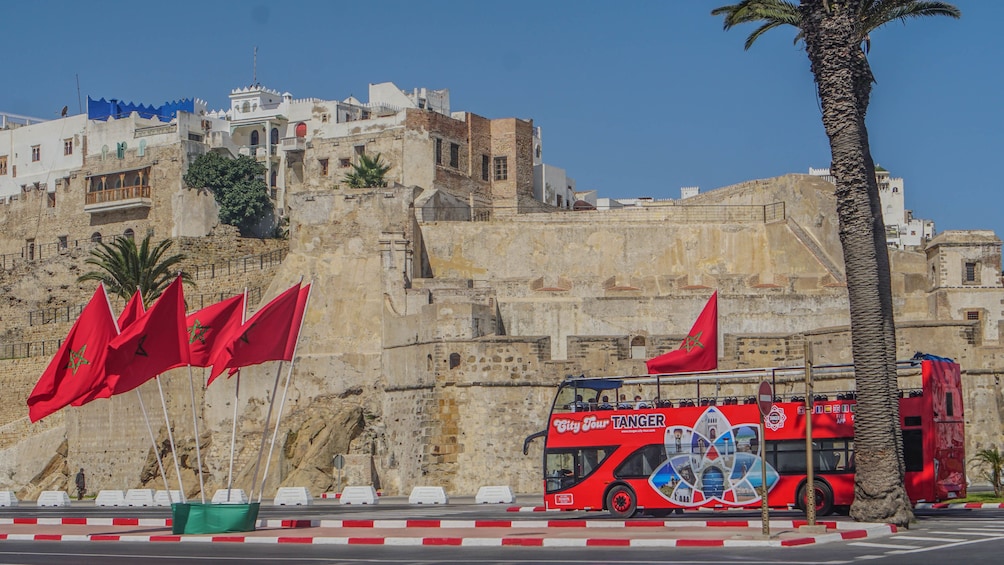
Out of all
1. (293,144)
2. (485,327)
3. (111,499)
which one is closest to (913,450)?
(485,327)

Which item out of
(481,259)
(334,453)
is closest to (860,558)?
(334,453)

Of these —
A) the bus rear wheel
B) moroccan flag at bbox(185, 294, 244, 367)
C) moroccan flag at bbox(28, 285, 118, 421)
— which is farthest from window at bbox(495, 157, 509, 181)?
moroccan flag at bbox(28, 285, 118, 421)

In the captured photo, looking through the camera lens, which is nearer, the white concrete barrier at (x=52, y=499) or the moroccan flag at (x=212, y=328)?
the moroccan flag at (x=212, y=328)

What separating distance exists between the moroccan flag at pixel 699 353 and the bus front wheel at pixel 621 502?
3.98m

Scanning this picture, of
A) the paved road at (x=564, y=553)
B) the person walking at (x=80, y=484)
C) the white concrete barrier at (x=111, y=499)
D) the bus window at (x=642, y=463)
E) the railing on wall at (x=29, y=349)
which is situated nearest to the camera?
the paved road at (x=564, y=553)

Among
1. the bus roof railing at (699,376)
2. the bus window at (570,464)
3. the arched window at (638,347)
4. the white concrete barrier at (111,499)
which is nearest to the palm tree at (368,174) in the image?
the arched window at (638,347)

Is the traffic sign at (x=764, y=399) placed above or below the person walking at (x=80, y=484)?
above

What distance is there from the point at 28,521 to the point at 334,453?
12885 millimetres

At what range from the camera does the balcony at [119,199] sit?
2832 inches

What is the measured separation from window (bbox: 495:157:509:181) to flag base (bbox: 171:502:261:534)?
1586 inches

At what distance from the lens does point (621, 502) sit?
27.9 metres

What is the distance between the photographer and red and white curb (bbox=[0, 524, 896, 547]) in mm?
20609

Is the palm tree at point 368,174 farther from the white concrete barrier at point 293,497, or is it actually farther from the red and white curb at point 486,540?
the red and white curb at point 486,540

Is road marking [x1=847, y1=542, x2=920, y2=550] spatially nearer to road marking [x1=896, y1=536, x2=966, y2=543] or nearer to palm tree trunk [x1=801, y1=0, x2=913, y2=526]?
road marking [x1=896, y1=536, x2=966, y2=543]
